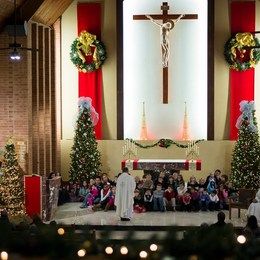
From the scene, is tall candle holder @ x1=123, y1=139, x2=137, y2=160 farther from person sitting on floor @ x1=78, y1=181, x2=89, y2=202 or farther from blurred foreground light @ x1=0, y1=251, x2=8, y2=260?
blurred foreground light @ x1=0, y1=251, x2=8, y2=260

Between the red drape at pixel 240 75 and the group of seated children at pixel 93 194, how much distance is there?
13.9 feet

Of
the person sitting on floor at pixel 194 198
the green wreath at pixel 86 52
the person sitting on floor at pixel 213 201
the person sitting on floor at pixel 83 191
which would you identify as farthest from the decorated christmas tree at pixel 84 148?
the person sitting on floor at pixel 213 201

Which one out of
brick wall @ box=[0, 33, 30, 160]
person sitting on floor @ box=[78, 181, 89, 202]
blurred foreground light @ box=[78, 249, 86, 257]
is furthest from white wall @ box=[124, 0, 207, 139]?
blurred foreground light @ box=[78, 249, 86, 257]

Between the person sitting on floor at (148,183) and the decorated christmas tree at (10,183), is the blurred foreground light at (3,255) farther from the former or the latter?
the person sitting on floor at (148,183)

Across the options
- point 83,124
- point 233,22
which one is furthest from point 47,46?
point 233,22

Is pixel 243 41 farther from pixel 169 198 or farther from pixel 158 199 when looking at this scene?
pixel 158 199

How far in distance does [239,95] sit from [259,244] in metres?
12.9

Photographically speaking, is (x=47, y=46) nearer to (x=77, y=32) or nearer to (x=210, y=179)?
(x=77, y=32)

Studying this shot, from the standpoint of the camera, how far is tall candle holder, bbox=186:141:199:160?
698 inches

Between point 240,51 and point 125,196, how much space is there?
5808 mm

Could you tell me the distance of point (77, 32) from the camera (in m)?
18.2

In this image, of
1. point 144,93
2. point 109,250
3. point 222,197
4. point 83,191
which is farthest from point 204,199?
point 109,250

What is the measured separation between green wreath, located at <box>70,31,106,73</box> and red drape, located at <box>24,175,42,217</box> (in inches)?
190

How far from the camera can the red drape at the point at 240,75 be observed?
17.8 meters
